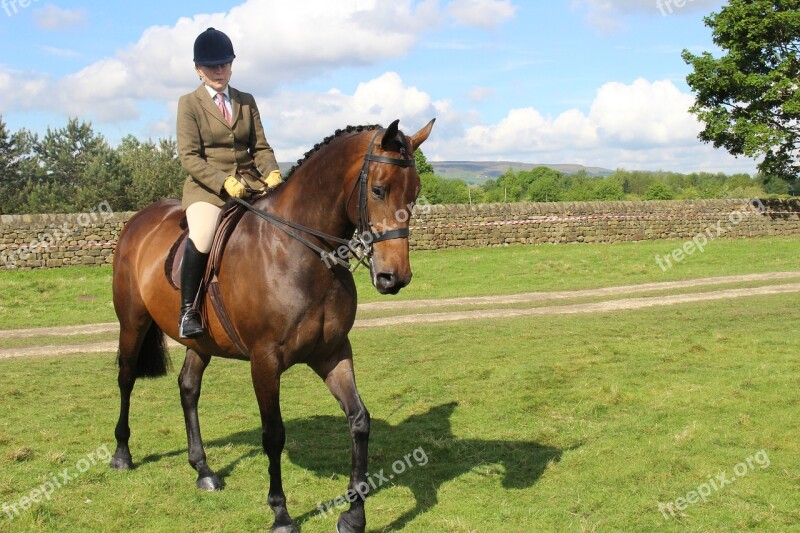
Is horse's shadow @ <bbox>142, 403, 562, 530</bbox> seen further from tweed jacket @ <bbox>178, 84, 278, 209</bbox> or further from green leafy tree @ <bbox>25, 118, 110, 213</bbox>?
green leafy tree @ <bbox>25, 118, 110, 213</bbox>

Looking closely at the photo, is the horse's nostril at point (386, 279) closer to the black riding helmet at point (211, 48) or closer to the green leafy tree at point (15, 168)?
the black riding helmet at point (211, 48)

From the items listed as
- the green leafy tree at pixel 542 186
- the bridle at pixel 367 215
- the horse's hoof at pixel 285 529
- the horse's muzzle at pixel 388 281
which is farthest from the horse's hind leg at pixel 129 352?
the green leafy tree at pixel 542 186

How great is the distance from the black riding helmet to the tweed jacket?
0.27m

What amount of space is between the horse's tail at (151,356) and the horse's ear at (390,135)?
3.99 metres

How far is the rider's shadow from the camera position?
20.7ft

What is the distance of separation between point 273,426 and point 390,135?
2.45 metres

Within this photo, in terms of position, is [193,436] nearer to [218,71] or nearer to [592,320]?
[218,71]

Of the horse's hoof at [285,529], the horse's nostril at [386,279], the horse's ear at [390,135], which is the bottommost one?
the horse's hoof at [285,529]

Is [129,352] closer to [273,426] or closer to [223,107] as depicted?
[273,426]

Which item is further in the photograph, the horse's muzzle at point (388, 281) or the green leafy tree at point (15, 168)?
the green leafy tree at point (15, 168)

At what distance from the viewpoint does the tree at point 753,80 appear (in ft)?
110

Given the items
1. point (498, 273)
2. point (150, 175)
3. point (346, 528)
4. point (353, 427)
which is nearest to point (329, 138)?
point (353, 427)

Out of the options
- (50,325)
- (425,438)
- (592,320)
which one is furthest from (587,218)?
(425,438)

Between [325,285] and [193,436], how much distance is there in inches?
97.9
